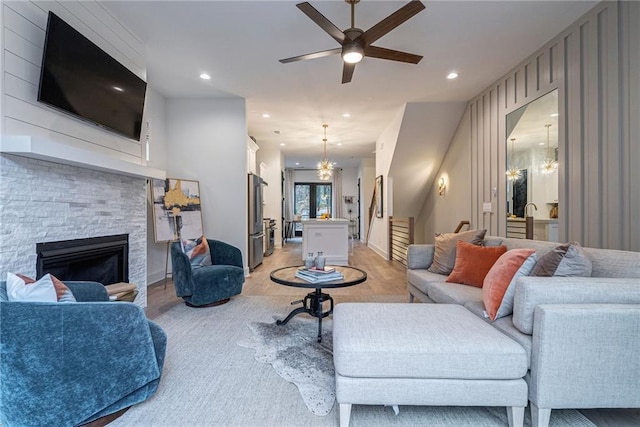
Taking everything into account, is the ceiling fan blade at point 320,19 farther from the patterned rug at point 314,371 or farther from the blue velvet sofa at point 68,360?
the patterned rug at point 314,371

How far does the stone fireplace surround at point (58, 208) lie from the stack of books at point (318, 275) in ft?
6.30

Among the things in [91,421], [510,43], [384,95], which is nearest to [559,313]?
[91,421]

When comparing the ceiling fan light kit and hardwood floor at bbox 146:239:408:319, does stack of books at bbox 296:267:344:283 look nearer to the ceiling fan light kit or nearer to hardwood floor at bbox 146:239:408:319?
hardwood floor at bbox 146:239:408:319

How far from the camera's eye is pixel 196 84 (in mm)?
4496

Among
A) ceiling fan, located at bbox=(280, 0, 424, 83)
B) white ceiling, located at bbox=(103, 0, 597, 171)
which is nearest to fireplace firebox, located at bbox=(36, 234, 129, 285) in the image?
white ceiling, located at bbox=(103, 0, 597, 171)

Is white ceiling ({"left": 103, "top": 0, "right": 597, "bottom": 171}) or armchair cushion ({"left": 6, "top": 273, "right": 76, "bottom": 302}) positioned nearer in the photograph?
armchair cushion ({"left": 6, "top": 273, "right": 76, "bottom": 302})

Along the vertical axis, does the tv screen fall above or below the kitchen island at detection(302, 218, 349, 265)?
above

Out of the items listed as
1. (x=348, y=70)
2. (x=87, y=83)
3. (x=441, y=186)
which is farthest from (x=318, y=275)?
(x=441, y=186)

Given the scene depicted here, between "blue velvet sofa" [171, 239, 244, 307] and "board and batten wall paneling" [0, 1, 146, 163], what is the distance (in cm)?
136

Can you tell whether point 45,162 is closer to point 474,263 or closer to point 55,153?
point 55,153

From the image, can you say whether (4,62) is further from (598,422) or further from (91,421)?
(598,422)

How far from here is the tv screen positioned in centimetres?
217

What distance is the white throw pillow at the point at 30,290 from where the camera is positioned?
151cm

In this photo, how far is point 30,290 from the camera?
5.06 feet
